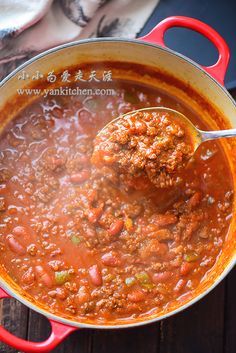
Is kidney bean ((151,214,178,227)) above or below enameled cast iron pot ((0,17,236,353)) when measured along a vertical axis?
below

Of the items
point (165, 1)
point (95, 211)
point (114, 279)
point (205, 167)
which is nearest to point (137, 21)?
→ point (165, 1)

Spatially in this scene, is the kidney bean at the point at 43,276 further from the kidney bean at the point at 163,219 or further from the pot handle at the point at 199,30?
the pot handle at the point at 199,30

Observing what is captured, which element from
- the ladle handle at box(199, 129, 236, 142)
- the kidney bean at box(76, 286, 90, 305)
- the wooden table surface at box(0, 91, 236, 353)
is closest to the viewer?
the ladle handle at box(199, 129, 236, 142)

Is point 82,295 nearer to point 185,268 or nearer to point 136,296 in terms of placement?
point 136,296

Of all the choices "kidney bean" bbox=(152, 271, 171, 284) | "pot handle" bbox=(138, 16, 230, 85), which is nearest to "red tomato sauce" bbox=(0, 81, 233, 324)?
"kidney bean" bbox=(152, 271, 171, 284)

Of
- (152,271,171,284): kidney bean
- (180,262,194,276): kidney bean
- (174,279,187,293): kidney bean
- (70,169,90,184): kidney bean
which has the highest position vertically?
(70,169,90,184): kidney bean

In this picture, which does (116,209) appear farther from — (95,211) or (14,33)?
(14,33)

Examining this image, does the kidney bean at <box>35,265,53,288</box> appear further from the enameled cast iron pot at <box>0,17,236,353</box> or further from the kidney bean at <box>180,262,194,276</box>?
the kidney bean at <box>180,262,194,276</box>
